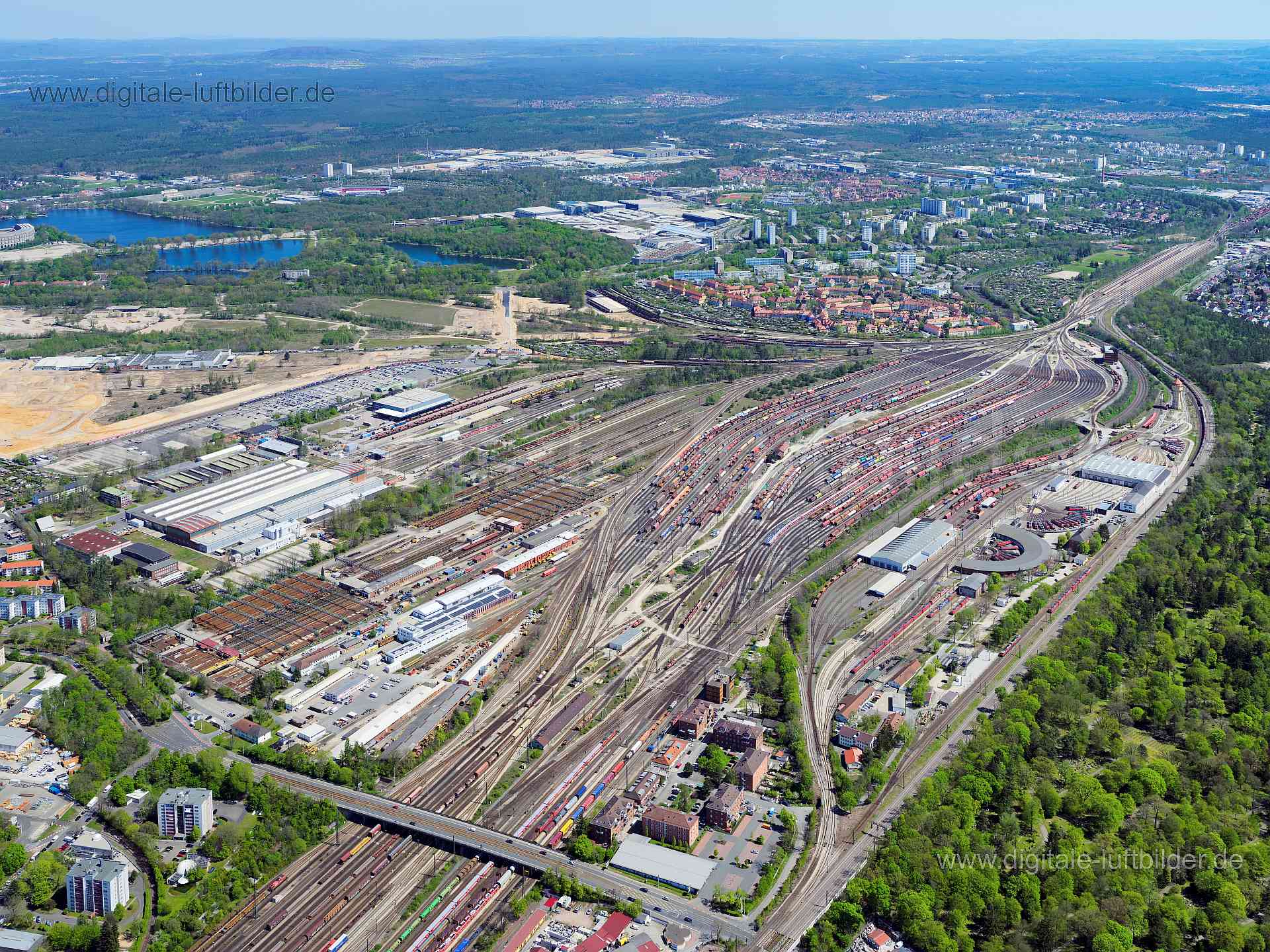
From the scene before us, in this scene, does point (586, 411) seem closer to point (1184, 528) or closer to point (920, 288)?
point (1184, 528)

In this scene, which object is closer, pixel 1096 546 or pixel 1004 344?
pixel 1096 546

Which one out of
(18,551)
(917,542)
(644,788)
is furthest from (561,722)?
(18,551)

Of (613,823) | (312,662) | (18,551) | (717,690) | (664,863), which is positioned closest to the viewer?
(664,863)

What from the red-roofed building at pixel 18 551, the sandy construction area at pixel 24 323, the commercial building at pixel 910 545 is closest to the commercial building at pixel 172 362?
the sandy construction area at pixel 24 323

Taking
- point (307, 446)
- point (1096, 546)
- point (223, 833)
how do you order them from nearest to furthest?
point (223, 833), point (1096, 546), point (307, 446)

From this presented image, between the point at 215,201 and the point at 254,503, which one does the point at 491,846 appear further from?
the point at 215,201

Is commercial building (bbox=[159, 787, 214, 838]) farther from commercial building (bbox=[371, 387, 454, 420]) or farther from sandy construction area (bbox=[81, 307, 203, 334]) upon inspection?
sandy construction area (bbox=[81, 307, 203, 334])

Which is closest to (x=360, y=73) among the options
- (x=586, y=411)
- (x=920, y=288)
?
(x=920, y=288)

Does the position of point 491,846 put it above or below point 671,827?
below
